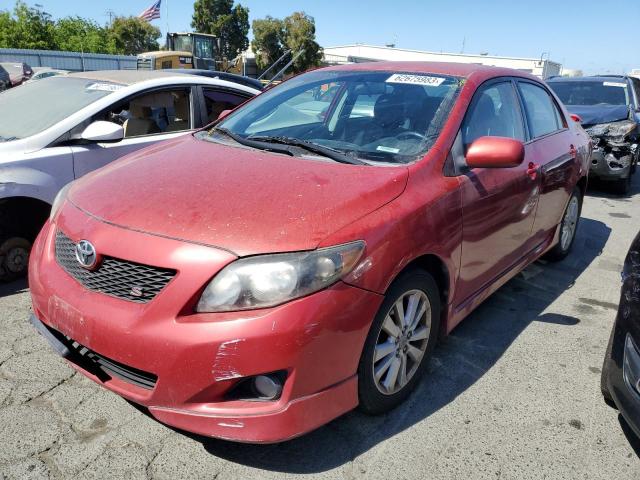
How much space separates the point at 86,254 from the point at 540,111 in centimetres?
332

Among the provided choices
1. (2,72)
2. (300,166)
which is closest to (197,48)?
(2,72)

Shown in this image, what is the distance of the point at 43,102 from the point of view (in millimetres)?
4188

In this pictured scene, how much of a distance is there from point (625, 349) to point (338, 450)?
1294mm

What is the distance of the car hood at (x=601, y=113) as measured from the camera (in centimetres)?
749

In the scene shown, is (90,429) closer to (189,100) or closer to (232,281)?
(232,281)

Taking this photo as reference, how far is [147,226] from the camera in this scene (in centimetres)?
206

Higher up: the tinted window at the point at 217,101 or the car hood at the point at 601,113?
the tinted window at the point at 217,101

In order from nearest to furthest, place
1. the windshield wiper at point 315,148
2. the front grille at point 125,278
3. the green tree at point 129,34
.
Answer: the front grille at point 125,278 < the windshield wiper at point 315,148 < the green tree at point 129,34

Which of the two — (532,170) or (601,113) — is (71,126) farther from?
(601,113)

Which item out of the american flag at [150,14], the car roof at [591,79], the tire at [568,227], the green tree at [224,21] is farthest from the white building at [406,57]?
the tire at [568,227]

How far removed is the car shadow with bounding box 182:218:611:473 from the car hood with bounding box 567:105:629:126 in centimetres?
373

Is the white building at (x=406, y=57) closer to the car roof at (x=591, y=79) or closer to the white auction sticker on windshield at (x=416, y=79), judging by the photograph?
the car roof at (x=591, y=79)

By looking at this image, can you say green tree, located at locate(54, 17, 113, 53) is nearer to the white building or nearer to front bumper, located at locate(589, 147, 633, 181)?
the white building

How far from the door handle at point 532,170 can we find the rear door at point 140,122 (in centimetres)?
290
